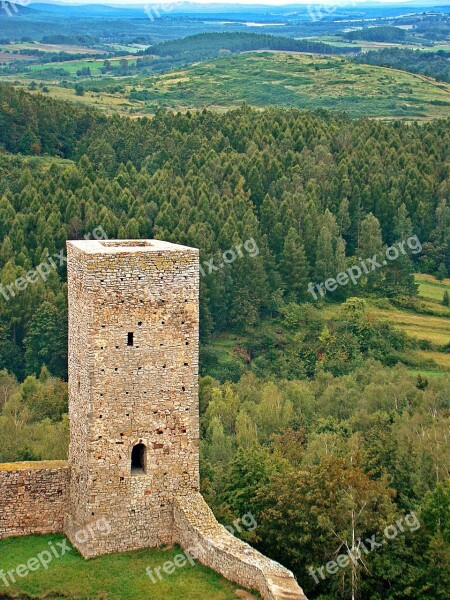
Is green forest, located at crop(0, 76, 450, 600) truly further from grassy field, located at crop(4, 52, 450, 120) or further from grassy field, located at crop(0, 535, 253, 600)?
grassy field, located at crop(4, 52, 450, 120)

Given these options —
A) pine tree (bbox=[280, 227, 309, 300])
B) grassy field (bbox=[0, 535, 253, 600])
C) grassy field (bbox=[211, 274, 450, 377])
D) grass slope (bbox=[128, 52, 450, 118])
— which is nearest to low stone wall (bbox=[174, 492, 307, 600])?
grassy field (bbox=[0, 535, 253, 600])

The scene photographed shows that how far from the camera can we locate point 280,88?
162750 millimetres

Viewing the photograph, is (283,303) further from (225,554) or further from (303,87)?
(303,87)

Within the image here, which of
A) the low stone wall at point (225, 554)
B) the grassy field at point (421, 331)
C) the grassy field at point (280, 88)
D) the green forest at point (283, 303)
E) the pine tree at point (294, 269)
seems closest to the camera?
the low stone wall at point (225, 554)

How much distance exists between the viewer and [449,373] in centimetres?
6038

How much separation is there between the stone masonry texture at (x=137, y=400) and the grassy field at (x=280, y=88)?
109467 mm

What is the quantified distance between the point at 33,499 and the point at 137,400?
367 centimetres

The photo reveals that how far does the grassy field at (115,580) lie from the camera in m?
21.7

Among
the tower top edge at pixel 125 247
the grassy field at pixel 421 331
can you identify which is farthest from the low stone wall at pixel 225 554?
the grassy field at pixel 421 331

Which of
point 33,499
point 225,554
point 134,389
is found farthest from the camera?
point 33,499

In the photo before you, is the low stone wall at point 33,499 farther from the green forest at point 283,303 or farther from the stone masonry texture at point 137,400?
the green forest at point 283,303

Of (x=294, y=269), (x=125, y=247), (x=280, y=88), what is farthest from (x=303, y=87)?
(x=125, y=247)

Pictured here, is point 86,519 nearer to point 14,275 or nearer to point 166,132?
point 14,275

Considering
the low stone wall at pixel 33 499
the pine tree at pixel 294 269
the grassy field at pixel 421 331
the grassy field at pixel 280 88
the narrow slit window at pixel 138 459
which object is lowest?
the grassy field at pixel 421 331
